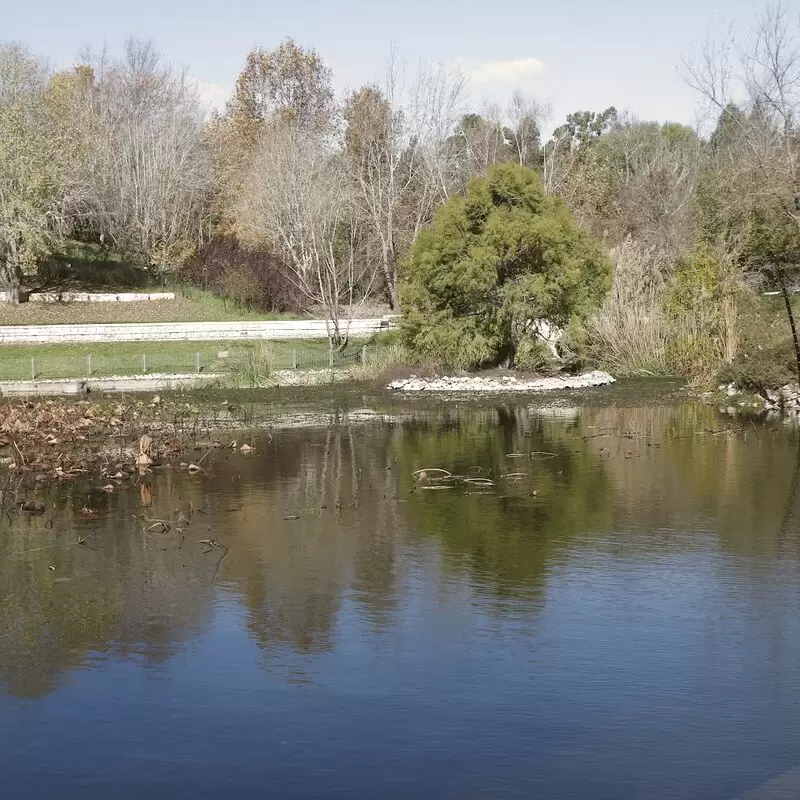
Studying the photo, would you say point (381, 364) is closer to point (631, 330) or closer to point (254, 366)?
point (254, 366)

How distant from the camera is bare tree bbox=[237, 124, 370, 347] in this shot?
41.8 m

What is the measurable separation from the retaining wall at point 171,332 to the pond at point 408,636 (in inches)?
1004

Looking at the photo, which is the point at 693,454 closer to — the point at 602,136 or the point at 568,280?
the point at 568,280

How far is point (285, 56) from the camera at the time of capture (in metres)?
76.4

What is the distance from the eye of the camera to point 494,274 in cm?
3198

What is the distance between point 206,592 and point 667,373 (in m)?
24.9

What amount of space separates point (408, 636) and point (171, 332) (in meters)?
34.4

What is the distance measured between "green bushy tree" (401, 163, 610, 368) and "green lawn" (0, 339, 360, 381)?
518 cm

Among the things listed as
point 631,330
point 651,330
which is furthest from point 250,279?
point 651,330

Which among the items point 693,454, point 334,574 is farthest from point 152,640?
point 693,454

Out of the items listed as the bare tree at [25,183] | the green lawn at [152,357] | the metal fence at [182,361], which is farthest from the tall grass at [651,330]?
the bare tree at [25,183]

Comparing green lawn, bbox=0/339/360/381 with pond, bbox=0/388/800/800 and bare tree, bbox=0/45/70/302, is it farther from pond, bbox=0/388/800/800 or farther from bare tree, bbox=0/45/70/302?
pond, bbox=0/388/800/800

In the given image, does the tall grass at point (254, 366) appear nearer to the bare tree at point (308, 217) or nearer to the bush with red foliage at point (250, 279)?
the bare tree at point (308, 217)

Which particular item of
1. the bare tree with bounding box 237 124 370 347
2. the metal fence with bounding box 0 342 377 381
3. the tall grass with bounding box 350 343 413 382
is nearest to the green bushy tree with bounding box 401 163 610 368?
the tall grass with bounding box 350 343 413 382
